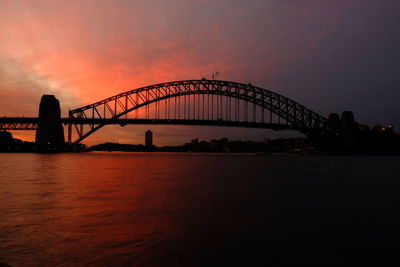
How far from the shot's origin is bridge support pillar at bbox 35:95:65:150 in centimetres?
8112

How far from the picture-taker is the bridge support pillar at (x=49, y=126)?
266 ft

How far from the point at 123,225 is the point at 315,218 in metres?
5.33

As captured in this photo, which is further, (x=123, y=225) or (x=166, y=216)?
(x=166, y=216)

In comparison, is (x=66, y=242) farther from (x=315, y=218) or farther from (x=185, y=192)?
(x=185, y=192)

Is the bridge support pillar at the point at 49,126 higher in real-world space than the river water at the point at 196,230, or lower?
higher

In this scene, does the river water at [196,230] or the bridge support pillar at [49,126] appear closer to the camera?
the river water at [196,230]

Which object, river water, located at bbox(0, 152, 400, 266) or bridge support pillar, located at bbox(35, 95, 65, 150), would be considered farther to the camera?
Answer: bridge support pillar, located at bbox(35, 95, 65, 150)

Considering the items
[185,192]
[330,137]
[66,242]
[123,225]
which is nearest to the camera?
[66,242]

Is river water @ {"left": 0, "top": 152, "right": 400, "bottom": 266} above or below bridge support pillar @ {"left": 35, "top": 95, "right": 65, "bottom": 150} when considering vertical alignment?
below

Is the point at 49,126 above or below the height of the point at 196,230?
above

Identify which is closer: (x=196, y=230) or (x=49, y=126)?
(x=196, y=230)

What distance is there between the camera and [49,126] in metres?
81.4

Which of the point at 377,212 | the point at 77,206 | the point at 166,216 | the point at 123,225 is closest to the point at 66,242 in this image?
the point at 123,225

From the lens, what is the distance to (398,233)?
857cm
